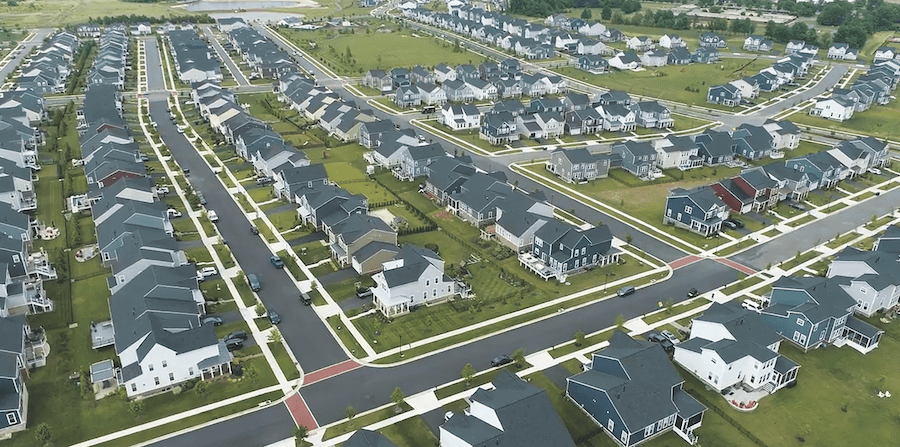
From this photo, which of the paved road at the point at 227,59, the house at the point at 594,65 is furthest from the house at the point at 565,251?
the house at the point at 594,65

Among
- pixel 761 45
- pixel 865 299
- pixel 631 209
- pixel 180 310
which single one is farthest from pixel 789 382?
pixel 761 45

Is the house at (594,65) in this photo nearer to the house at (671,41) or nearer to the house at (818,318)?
the house at (671,41)

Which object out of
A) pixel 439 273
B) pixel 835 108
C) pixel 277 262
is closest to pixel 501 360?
pixel 439 273

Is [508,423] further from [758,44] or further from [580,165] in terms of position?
[758,44]

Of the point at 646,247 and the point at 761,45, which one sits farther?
the point at 761,45

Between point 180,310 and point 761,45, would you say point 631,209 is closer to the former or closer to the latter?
point 180,310

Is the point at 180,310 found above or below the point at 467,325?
above
